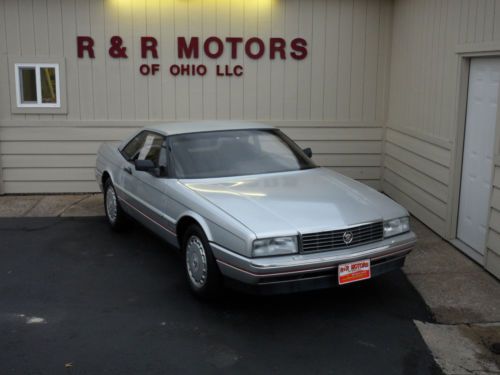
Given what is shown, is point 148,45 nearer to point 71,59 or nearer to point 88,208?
point 71,59

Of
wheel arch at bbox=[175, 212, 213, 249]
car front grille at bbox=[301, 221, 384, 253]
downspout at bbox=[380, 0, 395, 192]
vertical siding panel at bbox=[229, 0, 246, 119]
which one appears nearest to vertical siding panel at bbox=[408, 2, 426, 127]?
downspout at bbox=[380, 0, 395, 192]

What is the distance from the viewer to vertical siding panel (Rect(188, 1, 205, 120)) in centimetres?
939

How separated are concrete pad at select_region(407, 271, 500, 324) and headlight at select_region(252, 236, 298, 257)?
4.74 feet

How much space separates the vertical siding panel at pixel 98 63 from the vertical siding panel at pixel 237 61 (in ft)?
6.48

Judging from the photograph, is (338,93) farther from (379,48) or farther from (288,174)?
(288,174)

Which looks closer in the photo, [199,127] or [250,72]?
[199,127]

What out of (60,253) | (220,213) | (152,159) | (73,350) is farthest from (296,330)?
(60,253)

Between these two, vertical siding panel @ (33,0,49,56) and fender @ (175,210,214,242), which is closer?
fender @ (175,210,214,242)

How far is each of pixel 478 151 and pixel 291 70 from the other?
378 centimetres

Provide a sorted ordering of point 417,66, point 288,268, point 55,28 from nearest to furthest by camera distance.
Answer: point 288,268, point 417,66, point 55,28

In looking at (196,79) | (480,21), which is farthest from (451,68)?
(196,79)

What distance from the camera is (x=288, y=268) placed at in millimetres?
4660

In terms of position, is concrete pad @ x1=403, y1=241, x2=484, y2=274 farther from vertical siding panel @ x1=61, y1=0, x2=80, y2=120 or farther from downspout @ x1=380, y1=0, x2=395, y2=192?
vertical siding panel @ x1=61, y1=0, x2=80, y2=120

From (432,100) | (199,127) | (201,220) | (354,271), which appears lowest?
(354,271)
